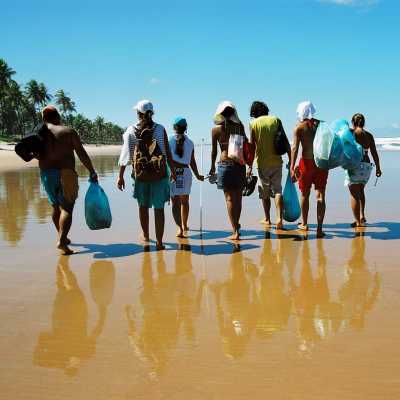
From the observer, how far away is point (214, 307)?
3318 millimetres

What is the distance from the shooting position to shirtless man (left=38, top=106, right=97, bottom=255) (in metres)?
5.10

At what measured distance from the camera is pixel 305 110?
5918mm

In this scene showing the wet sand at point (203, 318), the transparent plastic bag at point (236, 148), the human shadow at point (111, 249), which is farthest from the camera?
the transparent plastic bag at point (236, 148)

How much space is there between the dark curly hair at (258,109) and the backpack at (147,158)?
1801 millimetres

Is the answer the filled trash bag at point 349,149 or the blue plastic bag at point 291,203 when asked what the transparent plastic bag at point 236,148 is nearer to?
the blue plastic bag at point 291,203

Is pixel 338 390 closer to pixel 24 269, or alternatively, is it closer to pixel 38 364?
pixel 38 364

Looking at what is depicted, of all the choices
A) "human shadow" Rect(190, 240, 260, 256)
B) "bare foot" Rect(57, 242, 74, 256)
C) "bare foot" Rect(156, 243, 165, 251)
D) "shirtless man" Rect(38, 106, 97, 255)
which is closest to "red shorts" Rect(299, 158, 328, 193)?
"human shadow" Rect(190, 240, 260, 256)

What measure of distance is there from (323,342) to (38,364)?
5.48 ft

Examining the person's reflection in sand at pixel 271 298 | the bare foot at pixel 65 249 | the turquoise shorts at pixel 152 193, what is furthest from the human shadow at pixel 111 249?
the person's reflection in sand at pixel 271 298

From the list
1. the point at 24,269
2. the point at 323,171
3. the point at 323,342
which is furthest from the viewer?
the point at 323,171

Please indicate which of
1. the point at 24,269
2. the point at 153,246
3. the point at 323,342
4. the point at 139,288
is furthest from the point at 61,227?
the point at 323,342

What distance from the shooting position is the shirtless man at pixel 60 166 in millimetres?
5102

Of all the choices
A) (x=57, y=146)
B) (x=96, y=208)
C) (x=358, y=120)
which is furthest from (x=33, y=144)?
(x=358, y=120)

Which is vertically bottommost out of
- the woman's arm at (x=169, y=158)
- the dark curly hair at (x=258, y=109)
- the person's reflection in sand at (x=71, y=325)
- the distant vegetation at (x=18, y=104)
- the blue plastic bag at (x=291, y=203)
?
the person's reflection in sand at (x=71, y=325)
